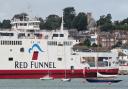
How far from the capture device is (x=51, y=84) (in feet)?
293

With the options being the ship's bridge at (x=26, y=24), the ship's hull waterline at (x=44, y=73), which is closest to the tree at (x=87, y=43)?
the ship's bridge at (x=26, y=24)

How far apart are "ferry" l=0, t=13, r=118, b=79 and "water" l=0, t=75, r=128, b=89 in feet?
4.55

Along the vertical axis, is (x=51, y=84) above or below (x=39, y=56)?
below

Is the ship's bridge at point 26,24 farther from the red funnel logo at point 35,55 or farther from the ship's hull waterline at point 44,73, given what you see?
the ship's hull waterline at point 44,73

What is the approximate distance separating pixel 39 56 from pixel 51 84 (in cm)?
938

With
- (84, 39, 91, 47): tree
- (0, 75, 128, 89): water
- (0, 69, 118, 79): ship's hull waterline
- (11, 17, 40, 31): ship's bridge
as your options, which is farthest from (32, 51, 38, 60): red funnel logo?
(84, 39, 91, 47): tree

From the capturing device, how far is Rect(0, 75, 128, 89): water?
82688 millimetres

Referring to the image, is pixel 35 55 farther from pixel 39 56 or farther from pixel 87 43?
pixel 87 43

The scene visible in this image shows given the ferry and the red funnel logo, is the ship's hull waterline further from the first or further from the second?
the red funnel logo

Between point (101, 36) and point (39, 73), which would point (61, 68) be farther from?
point (101, 36)

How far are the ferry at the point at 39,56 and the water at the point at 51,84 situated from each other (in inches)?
→ 54.6

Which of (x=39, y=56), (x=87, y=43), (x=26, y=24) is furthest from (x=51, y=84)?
(x=87, y=43)

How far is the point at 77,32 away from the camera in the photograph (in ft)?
654

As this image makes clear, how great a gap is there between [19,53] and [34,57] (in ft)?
6.14
